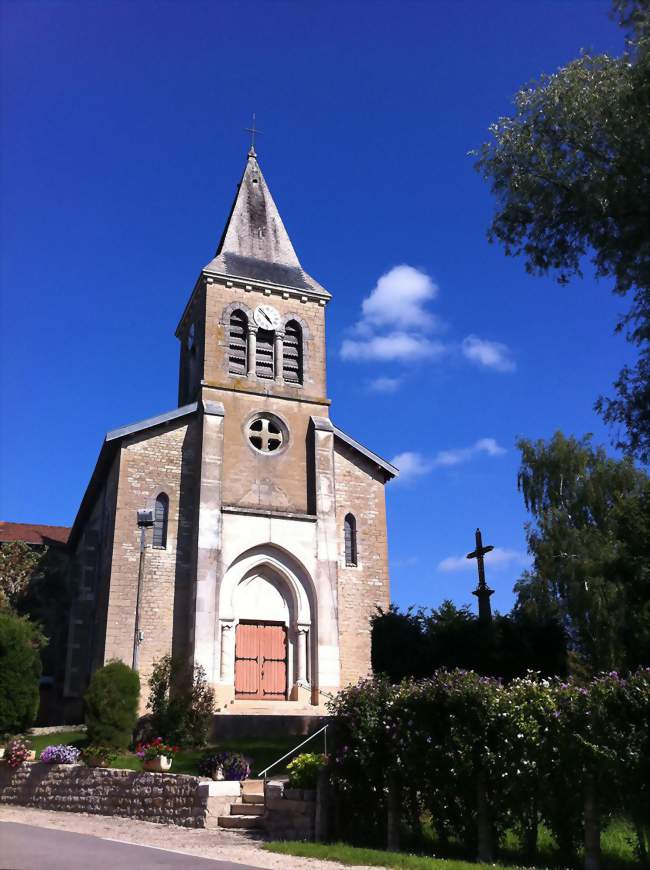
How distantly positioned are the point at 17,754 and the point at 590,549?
20.3m

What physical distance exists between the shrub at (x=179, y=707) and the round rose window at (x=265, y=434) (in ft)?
24.5

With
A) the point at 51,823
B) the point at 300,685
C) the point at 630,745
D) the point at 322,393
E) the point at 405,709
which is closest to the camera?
the point at 630,745

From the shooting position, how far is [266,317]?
27.0 metres

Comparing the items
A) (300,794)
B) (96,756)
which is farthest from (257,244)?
(300,794)

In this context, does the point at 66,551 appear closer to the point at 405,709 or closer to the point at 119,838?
the point at 119,838

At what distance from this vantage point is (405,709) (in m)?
11.0

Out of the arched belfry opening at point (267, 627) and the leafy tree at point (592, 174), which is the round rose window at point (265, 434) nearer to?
the arched belfry opening at point (267, 627)

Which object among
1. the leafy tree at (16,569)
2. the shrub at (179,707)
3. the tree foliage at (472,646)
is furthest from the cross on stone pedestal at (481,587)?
the leafy tree at (16,569)

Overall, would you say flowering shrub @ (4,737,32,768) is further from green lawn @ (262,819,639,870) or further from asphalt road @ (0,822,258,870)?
green lawn @ (262,819,639,870)

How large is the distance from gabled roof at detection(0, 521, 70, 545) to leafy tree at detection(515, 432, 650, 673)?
19.0 meters

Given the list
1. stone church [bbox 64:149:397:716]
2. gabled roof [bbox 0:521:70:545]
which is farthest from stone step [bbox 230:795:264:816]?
gabled roof [bbox 0:521:70:545]

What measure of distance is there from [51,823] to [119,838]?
2320 mm

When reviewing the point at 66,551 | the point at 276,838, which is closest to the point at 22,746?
the point at 276,838

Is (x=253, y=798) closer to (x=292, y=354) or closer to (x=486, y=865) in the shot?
(x=486, y=865)
